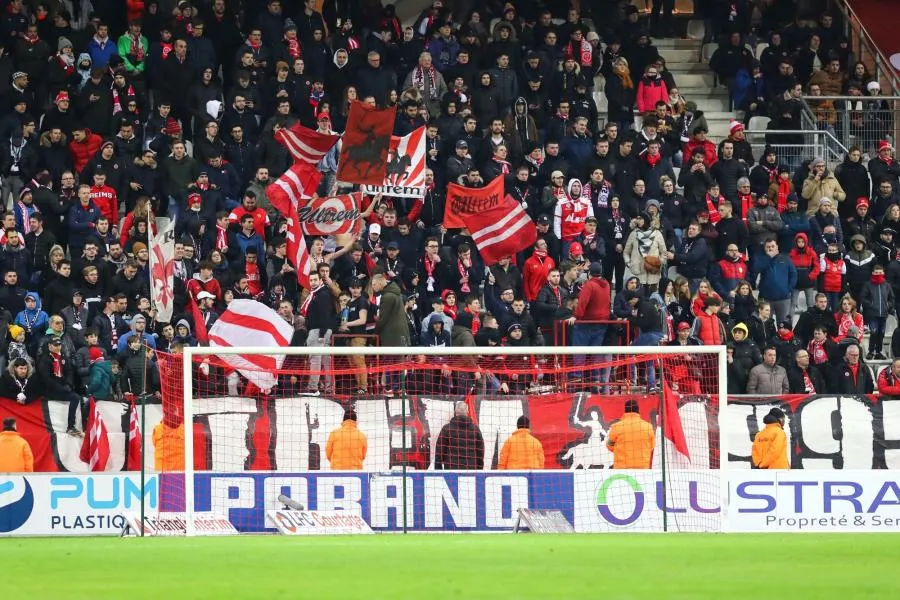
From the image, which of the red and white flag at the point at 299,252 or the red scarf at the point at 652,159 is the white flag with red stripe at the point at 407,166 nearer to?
the red and white flag at the point at 299,252

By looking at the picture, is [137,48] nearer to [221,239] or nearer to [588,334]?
[221,239]

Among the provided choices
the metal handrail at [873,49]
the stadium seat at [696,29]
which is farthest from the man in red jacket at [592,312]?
the stadium seat at [696,29]

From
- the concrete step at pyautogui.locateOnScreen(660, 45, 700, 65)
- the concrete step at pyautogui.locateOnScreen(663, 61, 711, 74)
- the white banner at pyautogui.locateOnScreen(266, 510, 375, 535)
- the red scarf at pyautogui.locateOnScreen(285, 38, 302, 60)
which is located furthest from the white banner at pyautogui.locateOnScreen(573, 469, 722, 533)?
the concrete step at pyautogui.locateOnScreen(660, 45, 700, 65)

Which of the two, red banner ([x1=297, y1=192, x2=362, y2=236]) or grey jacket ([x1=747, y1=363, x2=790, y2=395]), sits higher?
red banner ([x1=297, y1=192, x2=362, y2=236])

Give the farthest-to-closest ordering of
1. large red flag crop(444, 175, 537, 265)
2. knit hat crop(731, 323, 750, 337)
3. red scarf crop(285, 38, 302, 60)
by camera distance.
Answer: red scarf crop(285, 38, 302, 60)
large red flag crop(444, 175, 537, 265)
knit hat crop(731, 323, 750, 337)

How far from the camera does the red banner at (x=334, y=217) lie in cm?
A: 2450

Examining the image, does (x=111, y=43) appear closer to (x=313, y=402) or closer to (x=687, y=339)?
(x=313, y=402)

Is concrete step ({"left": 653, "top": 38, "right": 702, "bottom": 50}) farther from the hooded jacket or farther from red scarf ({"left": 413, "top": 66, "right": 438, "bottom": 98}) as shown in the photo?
the hooded jacket

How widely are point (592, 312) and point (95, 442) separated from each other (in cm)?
713

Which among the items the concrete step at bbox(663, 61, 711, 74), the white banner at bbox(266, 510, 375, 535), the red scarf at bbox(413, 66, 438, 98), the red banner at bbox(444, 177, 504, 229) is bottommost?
the white banner at bbox(266, 510, 375, 535)

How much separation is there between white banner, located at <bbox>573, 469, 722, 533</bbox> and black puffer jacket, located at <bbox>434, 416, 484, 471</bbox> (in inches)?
57.8

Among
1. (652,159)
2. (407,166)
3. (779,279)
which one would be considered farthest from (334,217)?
(779,279)

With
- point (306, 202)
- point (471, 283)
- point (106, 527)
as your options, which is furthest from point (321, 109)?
point (106, 527)

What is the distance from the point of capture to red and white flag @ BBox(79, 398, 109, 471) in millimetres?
21406
